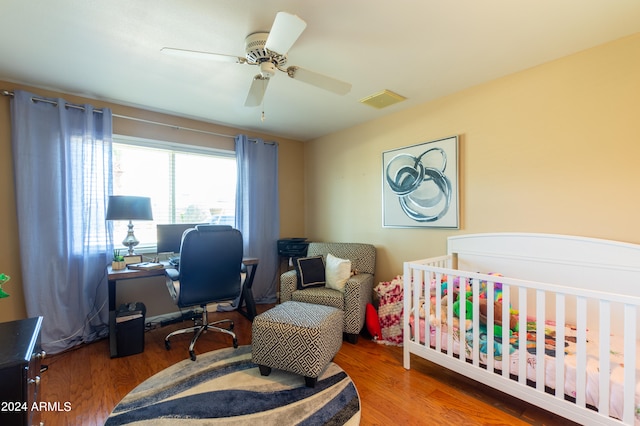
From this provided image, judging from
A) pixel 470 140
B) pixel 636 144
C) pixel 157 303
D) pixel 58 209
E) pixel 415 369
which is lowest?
pixel 415 369

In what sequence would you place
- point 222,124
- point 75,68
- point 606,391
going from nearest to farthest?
point 606,391 → point 75,68 → point 222,124

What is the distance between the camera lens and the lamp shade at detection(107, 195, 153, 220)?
251cm

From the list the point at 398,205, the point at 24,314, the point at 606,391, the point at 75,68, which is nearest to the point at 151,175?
the point at 75,68

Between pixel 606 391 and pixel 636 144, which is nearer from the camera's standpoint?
pixel 606 391

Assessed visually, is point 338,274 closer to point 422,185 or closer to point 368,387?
point 368,387

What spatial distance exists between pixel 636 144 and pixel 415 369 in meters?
2.08

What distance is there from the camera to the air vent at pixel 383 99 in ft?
8.39

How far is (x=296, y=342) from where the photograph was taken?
6.21 ft

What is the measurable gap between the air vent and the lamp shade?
231 centimetres

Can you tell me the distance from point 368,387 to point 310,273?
1.28 m

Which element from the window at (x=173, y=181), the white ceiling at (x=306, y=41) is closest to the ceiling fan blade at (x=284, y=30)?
the white ceiling at (x=306, y=41)

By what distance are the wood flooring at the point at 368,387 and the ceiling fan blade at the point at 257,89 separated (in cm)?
212

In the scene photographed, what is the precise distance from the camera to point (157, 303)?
3.07 meters

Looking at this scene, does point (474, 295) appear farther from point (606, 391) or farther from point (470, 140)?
point (470, 140)
